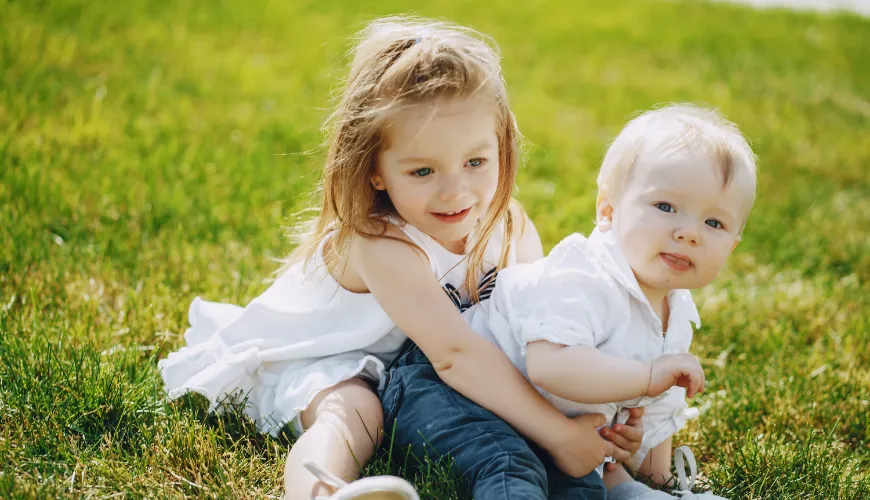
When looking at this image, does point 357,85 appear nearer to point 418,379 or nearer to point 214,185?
point 418,379

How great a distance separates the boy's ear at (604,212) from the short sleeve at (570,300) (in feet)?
0.33

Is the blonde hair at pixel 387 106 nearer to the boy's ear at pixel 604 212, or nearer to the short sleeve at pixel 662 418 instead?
the boy's ear at pixel 604 212

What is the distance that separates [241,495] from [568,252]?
1.05 meters

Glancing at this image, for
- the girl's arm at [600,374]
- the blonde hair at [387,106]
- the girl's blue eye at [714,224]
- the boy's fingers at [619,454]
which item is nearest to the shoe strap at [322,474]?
the girl's arm at [600,374]

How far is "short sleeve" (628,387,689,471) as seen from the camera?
240cm

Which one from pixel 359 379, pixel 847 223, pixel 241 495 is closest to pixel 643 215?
pixel 359 379

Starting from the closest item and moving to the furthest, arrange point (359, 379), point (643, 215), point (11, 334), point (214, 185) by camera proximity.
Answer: point (643, 215) → point (359, 379) → point (11, 334) → point (214, 185)

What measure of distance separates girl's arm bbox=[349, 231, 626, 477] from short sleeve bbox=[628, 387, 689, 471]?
0.15 meters

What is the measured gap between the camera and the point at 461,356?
228cm

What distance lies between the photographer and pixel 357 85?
7.61ft

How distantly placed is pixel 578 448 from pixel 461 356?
39 cm

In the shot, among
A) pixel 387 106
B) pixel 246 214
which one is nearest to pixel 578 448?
pixel 387 106

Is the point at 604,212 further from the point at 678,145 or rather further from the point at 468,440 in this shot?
the point at 468,440

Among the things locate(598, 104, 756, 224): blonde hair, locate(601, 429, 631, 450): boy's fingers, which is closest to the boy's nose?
locate(598, 104, 756, 224): blonde hair
